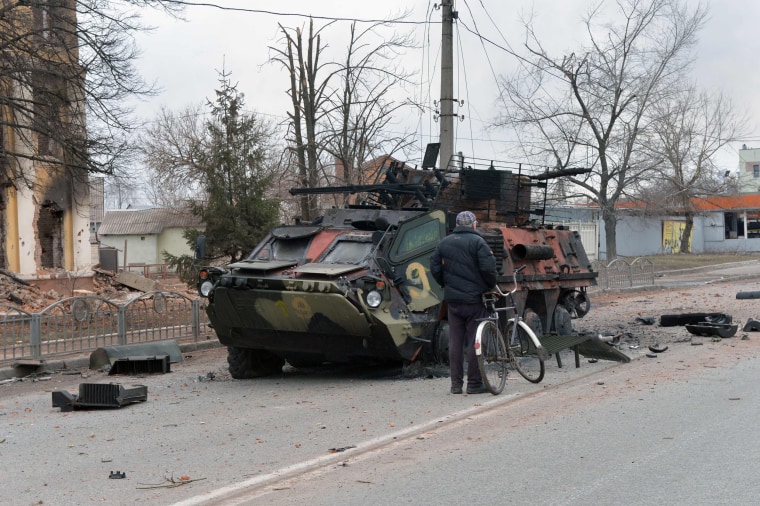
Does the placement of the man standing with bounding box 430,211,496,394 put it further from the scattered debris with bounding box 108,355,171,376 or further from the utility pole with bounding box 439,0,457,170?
the utility pole with bounding box 439,0,457,170

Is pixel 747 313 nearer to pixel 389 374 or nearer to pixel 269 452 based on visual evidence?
pixel 389 374

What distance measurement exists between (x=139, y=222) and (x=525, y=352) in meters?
57.2

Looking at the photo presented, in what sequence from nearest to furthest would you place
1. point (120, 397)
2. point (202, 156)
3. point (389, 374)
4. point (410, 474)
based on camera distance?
point (410, 474)
point (120, 397)
point (389, 374)
point (202, 156)

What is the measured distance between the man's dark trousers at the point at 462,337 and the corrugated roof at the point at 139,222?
168 feet

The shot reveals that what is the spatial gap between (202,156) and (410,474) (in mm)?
13712

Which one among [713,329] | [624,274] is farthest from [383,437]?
[624,274]

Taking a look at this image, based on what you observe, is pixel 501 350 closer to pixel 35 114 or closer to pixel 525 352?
pixel 525 352

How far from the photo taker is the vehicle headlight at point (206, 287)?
1176 cm

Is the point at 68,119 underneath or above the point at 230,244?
above

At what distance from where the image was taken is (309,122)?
22.8m

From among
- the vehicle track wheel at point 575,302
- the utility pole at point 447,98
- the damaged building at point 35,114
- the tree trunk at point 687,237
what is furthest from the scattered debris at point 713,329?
the tree trunk at point 687,237

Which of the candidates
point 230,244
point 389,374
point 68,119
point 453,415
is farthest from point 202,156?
point 453,415

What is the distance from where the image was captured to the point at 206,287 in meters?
11.8

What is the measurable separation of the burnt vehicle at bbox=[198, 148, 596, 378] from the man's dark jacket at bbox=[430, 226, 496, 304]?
3.36ft
